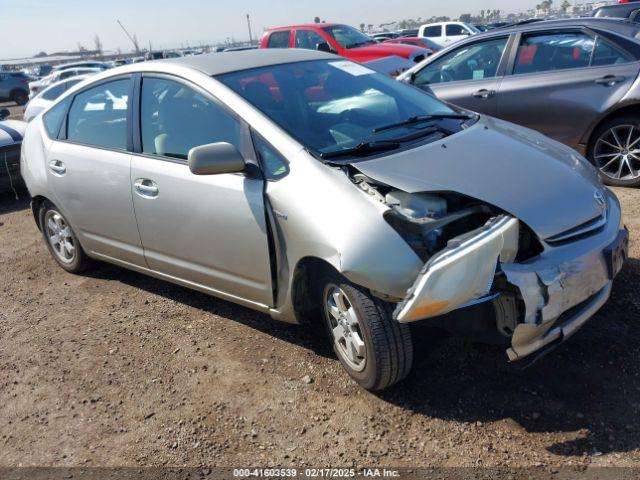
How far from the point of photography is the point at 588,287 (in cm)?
270

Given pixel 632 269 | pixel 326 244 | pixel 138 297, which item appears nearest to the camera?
pixel 326 244

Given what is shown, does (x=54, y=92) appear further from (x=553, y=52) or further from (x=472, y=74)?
(x=553, y=52)

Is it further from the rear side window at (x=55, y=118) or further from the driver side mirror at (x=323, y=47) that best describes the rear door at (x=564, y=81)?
the rear side window at (x=55, y=118)

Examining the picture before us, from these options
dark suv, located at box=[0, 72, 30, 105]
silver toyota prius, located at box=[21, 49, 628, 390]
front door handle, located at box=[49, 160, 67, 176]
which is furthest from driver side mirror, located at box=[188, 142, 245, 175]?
dark suv, located at box=[0, 72, 30, 105]

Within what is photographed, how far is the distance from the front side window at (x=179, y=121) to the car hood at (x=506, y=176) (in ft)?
3.18

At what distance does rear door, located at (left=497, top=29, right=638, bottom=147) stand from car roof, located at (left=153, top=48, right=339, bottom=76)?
2.66m

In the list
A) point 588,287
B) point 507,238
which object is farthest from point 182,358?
point 588,287

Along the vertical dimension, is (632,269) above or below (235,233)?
below

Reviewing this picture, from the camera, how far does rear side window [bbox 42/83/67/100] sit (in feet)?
32.9

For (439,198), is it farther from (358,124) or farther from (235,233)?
(235,233)

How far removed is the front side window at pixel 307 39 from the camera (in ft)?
40.5

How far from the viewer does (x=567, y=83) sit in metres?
5.75

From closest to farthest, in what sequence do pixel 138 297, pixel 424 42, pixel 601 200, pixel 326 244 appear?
pixel 326 244
pixel 601 200
pixel 138 297
pixel 424 42

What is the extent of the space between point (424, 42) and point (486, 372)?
17.8m
